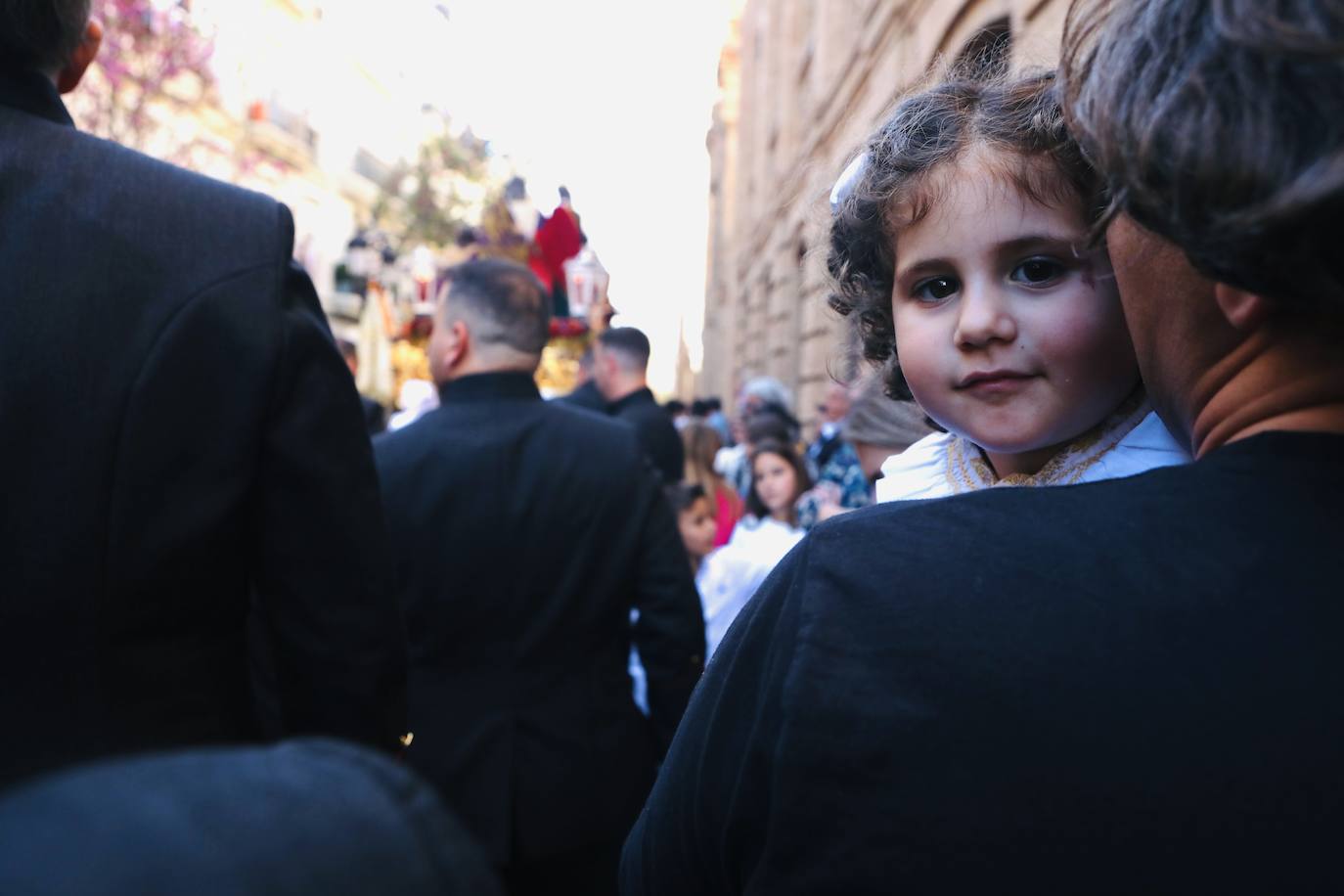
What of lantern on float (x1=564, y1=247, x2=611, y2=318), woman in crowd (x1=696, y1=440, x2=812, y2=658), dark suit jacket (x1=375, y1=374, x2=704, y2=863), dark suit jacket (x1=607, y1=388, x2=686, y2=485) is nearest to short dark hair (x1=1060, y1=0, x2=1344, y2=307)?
dark suit jacket (x1=375, y1=374, x2=704, y2=863)

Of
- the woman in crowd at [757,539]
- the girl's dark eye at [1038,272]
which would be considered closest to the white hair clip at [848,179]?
the girl's dark eye at [1038,272]

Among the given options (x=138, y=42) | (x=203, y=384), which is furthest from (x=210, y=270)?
(x=138, y=42)

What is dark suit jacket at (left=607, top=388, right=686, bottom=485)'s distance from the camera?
20.1ft

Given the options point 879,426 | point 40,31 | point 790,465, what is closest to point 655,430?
point 790,465

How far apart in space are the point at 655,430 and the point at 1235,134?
17.7 ft

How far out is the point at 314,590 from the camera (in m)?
1.90

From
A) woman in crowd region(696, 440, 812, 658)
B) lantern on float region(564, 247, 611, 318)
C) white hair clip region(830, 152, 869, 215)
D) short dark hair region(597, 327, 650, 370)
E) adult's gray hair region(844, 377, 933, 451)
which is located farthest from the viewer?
lantern on float region(564, 247, 611, 318)

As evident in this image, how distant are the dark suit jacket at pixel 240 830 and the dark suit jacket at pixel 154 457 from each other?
4.15 feet

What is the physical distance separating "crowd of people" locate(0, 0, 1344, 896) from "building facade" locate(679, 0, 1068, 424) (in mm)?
464

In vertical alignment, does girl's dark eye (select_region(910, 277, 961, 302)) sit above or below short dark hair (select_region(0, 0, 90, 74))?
below

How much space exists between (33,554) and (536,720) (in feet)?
5.21

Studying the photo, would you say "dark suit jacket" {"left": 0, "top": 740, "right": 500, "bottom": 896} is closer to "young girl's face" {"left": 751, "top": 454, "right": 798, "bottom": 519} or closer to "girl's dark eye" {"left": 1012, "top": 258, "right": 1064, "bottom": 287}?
"girl's dark eye" {"left": 1012, "top": 258, "right": 1064, "bottom": 287}

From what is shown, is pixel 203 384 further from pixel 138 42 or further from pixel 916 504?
pixel 138 42

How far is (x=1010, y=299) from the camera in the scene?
1339 millimetres
